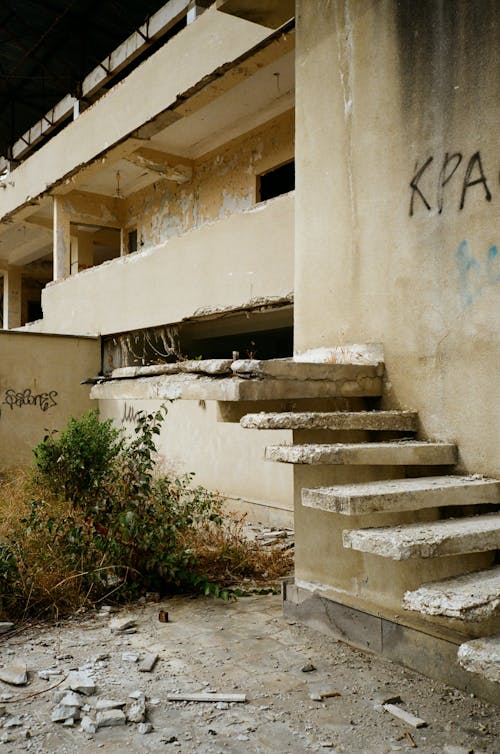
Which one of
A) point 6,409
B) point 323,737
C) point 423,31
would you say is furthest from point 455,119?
point 6,409

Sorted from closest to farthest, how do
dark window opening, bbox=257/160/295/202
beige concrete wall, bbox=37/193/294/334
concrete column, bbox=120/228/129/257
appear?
beige concrete wall, bbox=37/193/294/334 → dark window opening, bbox=257/160/295/202 → concrete column, bbox=120/228/129/257

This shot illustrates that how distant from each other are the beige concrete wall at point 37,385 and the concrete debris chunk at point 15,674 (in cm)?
714

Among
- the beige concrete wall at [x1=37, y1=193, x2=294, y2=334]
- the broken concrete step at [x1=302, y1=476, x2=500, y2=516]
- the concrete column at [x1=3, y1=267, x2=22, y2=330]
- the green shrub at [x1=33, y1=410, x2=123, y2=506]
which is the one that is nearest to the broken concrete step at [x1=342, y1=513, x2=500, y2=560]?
the broken concrete step at [x1=302, y1=476, x2=500, y2=516]

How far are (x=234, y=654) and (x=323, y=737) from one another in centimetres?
101

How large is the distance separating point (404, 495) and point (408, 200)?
1771mm

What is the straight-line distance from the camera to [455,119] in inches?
129

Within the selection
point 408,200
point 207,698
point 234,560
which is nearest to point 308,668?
point 207,698

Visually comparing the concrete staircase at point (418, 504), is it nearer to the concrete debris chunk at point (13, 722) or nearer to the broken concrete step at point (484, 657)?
the broken concrete step at point (484, 657)

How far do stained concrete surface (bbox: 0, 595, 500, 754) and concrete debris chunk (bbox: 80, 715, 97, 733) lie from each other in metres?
0.03

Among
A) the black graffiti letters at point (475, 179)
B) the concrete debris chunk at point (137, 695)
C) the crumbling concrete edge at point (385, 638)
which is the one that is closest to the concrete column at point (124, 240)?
the crumbling concrete edge at point (385, 638)

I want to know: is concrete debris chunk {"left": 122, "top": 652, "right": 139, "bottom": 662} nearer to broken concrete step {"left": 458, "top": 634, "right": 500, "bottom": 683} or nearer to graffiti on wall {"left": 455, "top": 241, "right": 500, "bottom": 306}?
broken concrete step {"left": 458, "top": 634, "right": 500, "bottom": 683}

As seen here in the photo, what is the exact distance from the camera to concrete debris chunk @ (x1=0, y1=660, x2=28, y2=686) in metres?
3.31

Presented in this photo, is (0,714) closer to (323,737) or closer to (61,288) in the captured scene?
(323,737)

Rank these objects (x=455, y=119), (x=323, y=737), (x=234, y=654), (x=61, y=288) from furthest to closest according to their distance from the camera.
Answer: (x=61, y=288), (x=234, y=654), (x=455, y=119), (x=323, y=737)
